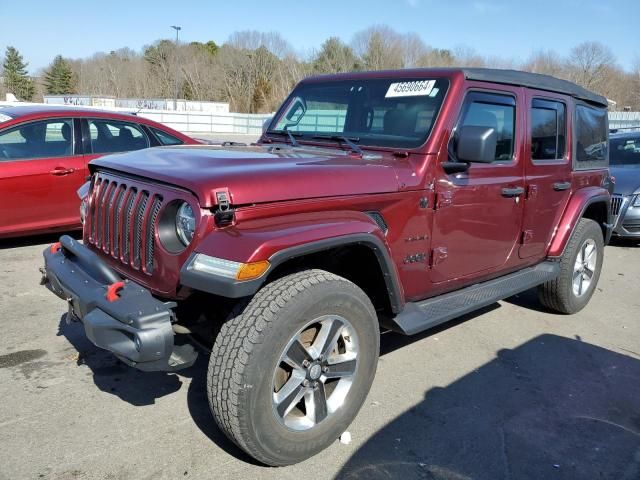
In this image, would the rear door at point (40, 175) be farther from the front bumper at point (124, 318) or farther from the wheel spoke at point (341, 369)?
the wheel spoke at point (341, 369)

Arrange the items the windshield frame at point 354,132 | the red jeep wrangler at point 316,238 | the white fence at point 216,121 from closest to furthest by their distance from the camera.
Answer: the red jeep wrangler at point 316,238 < the windshield frame at point 354,132 < the white fence at point 216,121

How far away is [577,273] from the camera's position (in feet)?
→ 17.1

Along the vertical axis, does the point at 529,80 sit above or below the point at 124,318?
above

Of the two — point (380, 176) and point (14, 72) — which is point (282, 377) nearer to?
point (380, 176)

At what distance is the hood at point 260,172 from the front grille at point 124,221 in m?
0.11

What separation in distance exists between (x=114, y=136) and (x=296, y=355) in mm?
5118

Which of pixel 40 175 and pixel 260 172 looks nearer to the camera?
pixel 260 172

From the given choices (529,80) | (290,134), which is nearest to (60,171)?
(290,134)

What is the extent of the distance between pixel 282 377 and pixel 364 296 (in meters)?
0.59

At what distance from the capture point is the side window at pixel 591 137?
4988 millimetres

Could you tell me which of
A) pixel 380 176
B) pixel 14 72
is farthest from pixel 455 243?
pixel 14 72

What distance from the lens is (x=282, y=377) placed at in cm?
277

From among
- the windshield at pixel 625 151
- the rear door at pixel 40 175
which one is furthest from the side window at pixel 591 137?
the rear door at pixel 40 175

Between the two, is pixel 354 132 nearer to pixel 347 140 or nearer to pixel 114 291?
pixel 347 140
